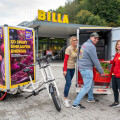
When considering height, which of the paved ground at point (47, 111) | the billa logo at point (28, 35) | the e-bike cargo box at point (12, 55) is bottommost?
the paved ground at point (47, 111)

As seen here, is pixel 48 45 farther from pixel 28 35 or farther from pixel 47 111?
pixel 47 111

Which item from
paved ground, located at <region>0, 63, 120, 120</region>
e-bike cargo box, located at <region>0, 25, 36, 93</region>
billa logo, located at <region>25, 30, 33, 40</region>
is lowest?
paved ground, located at <region>0, 63, 120, 120</region>

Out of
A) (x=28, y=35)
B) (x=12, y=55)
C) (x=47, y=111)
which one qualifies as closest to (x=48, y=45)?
(x=28, y=35)

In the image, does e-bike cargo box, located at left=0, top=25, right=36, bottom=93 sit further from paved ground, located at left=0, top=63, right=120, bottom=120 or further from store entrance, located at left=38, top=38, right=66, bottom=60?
store entrance, located at left=38, top=38, right=66, bottom=60

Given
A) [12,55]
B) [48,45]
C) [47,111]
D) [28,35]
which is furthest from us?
[48,45]

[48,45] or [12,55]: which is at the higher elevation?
[48,45]

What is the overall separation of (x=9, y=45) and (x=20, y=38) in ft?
1.47

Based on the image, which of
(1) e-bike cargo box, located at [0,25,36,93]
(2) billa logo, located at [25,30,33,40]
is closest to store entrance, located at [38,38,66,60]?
(2) billa logo, located at [25,30,33,40]

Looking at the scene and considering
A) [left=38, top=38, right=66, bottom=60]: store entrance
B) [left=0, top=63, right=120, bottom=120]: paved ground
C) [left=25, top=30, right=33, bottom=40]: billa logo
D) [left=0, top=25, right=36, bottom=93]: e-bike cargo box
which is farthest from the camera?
[left=38, top=38, right=66, bottom=60]: store entrance

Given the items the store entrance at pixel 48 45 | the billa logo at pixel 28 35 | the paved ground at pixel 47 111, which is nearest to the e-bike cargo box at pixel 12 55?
the billa logo at pixel 28 35

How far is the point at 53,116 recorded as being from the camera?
10.5 feet

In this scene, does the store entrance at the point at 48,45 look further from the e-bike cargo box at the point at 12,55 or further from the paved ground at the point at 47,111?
the paved ground at the point at 47,111

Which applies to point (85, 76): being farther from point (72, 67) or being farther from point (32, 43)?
point (32, 43)

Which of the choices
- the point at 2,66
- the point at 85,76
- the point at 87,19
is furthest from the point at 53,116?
the point at 87,19
